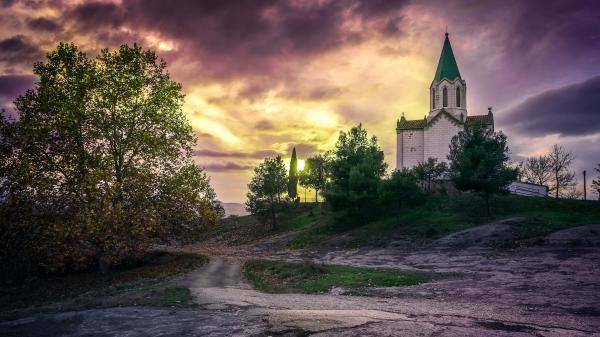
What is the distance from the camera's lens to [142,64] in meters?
22.1

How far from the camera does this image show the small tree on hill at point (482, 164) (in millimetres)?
34906

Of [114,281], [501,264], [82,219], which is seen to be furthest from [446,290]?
[82,219]

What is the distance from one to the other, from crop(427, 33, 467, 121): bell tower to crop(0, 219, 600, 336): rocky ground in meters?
46.4

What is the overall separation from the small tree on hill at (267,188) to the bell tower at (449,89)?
28.6m

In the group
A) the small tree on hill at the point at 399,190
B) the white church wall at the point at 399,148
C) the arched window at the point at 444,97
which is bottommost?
the small tree on hill at the point at 399,190

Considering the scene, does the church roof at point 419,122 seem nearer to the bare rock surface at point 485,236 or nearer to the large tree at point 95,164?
the bare rock surface at point 485,236

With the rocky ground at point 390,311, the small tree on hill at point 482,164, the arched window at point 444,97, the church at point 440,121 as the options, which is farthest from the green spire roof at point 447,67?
the rocky ground at point 390,311

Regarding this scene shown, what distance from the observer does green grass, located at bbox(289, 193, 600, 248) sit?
31078 mm

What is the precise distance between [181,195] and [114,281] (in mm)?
6216

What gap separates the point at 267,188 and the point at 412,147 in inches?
1058

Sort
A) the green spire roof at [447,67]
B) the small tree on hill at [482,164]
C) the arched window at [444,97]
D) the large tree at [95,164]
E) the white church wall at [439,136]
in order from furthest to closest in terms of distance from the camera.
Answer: the arched window at [444,97] < the green spire roof at [447,67] < the white church wall at [439,136] < the small tree on hill at [482,164] < the large tree at [95,164]

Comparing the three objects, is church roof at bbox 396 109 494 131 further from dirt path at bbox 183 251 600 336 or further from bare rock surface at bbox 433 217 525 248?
dirt path at bbox 183 251 600 336

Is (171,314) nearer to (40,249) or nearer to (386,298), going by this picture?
(386,298)

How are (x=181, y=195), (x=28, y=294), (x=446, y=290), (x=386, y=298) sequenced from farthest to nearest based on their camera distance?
(x=181, y=195), (x=28, y=294), (x=446, y=290), (x=386, y=298)
